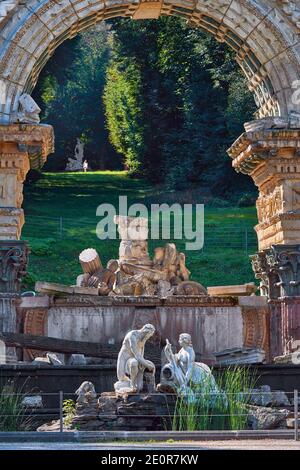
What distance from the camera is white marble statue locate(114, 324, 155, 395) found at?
27.1 meters

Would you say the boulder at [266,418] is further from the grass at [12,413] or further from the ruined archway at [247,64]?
the ruined archway at [247,64]

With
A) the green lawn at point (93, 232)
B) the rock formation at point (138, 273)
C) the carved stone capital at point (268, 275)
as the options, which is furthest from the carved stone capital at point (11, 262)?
the green lawn at point (93, 232)

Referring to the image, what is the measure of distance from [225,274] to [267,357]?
22.8 metres

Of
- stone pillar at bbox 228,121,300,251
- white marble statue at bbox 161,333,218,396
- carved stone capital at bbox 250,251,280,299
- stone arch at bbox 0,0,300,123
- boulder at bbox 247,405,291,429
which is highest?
stone arch at bbox 0,0,300,123

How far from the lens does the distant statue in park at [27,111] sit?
31.5 metres

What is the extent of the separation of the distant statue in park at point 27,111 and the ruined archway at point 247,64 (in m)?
0.03

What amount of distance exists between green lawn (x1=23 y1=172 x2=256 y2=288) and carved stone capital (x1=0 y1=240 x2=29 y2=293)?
21.6 m

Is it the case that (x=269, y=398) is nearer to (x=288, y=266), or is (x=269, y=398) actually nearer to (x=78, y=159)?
(x=288, y=266)

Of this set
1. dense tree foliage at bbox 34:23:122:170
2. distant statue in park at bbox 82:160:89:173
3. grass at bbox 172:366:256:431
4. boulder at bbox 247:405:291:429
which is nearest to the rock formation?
grass at bbox 172:366:256:431

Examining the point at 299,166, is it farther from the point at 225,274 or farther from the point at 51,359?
the point at 225,274

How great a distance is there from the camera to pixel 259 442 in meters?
24.1

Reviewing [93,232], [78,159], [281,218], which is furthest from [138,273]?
[78,159]

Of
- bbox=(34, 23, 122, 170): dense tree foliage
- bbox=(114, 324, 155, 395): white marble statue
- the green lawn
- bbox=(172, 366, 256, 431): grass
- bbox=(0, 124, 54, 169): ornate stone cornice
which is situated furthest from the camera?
bbox=(34, 23, 122, 170): dense tree foliage

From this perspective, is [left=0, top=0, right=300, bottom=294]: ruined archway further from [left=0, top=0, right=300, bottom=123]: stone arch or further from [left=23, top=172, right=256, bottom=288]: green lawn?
[left=23, top=172, right=256, bottom=288]: green lawn
